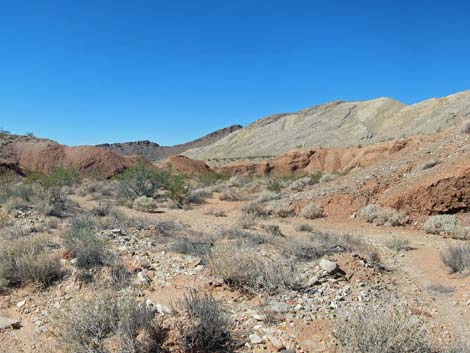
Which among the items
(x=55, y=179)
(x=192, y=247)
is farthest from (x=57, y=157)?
(x=192, y=247)

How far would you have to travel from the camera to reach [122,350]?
3.94 meters

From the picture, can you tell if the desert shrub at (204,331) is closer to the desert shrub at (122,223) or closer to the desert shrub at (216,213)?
the desert shrub at (122,223)

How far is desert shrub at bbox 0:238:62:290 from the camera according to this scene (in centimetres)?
603

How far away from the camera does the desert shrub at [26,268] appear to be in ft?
19.8

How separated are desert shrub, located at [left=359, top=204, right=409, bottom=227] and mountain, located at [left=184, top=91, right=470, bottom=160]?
34.4m

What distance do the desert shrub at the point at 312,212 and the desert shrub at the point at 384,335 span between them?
10.1 m

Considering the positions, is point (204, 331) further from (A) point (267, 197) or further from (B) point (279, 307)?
(A) point (267, 197)

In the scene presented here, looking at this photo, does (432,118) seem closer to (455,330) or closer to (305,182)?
(305,182)

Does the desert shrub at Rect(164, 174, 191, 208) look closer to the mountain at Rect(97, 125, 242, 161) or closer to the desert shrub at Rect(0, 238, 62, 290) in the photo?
the desert shrub at Rect(0, 238, 62, 290)

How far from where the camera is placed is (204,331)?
13.9 feet

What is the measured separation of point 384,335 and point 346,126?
68118 millimetres

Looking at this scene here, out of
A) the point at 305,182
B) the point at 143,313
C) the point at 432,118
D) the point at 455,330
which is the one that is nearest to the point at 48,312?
the point at 143,313

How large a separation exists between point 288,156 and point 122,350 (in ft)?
137

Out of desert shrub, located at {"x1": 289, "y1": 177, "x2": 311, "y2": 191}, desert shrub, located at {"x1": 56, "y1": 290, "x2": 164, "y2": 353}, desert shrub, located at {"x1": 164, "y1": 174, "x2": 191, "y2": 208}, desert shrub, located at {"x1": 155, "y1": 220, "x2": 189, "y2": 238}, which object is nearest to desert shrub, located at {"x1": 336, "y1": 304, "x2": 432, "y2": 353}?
desert shrub, located at {"x1": 56, "y1": 290, "x2": 164, "y2": 353}
